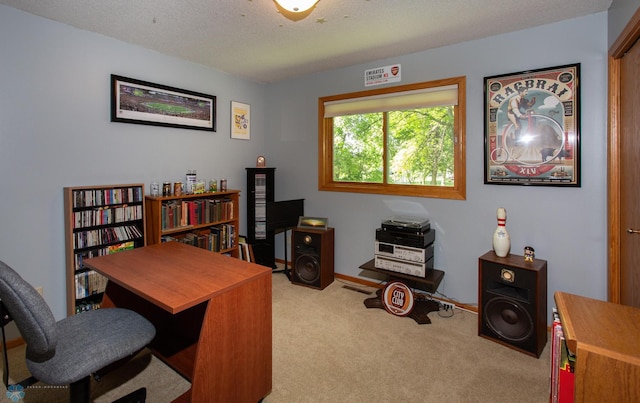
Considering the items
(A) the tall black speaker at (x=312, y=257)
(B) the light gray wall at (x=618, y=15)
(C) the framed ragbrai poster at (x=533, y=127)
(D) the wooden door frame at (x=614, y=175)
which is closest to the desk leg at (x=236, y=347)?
(A) the tall black speaker at (x=312, y=257)

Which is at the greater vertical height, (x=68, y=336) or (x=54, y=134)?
(x=54, y=134)

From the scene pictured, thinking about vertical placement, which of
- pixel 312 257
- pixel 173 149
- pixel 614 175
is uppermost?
pixel 173 149

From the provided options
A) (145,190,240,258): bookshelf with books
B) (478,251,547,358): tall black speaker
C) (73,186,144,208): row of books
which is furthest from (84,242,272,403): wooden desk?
(478,251,547,358): tall black speaker

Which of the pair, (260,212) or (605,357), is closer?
(605,357)

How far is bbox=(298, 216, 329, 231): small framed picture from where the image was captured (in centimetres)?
→ 373

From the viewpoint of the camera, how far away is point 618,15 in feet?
6.97

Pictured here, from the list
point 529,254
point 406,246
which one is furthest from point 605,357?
point 406,246

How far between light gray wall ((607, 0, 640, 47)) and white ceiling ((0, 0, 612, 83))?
0.31 feet

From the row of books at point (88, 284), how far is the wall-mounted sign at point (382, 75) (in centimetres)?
314

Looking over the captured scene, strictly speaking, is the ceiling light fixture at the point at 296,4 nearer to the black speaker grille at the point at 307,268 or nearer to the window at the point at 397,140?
the window at the point at 397,140

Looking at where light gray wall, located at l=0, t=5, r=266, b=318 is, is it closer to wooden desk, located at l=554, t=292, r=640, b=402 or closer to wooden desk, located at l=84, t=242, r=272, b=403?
wooden desk, located at l=84, t=242, r=272, b=403

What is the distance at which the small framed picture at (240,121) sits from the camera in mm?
4109

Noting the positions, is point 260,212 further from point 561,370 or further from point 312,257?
Result: point 561,370

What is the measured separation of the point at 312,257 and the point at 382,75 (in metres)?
2.09
